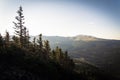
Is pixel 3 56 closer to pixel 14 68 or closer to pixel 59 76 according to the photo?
pixel 14 68

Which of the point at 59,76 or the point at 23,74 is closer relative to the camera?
the point at 23,74

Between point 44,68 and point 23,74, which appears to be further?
point 44,68

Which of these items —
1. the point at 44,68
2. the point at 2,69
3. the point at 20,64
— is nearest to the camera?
the point at 2,69

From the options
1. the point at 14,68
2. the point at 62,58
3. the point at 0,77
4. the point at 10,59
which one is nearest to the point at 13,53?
the point at 10,59

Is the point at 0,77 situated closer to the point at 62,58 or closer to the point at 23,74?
the point at 23,74

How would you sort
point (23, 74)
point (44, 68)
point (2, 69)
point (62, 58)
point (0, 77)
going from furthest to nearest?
point (62, 58) → point (44, 68) → point (23, 74) → point (2, 69) → point (0, 77)

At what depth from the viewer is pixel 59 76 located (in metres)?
40.5

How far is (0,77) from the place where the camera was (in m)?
28.7

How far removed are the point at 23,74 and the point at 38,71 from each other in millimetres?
4403

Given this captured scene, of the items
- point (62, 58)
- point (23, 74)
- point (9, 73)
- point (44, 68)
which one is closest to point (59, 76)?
point (44, 68)

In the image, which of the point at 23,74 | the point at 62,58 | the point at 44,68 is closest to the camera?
the point at 23,74

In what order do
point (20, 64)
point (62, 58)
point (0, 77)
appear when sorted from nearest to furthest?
point (0, 77) → point (20, 64) → point (62, 58)

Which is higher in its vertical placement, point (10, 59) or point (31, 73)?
point (10, 59)

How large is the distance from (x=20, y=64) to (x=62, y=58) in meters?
52.5
